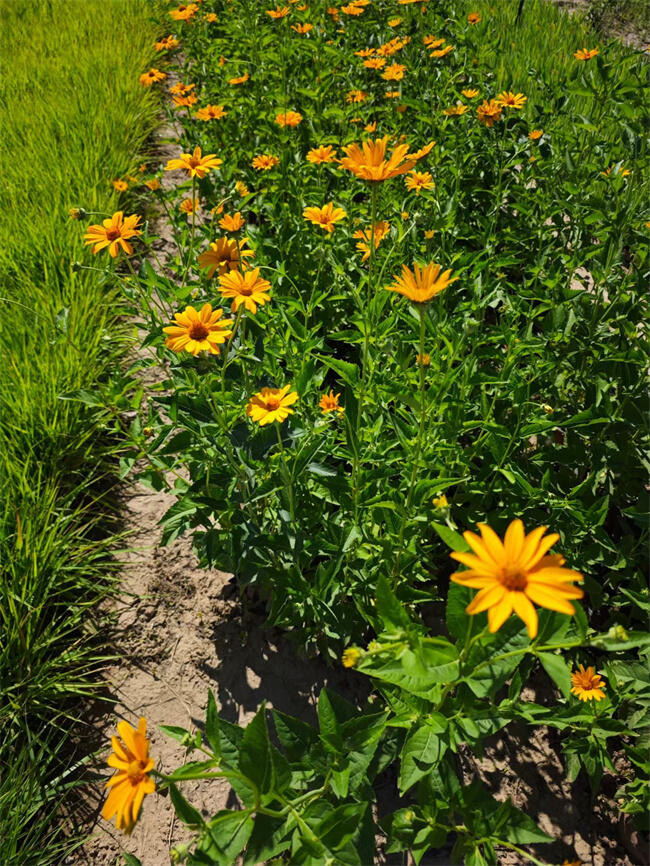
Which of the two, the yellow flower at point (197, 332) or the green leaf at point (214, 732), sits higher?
the yellow flower at point (197, 332)

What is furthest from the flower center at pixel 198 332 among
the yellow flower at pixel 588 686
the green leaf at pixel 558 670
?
the yellow flower at pixel 588 686

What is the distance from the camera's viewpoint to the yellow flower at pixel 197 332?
1121 mm

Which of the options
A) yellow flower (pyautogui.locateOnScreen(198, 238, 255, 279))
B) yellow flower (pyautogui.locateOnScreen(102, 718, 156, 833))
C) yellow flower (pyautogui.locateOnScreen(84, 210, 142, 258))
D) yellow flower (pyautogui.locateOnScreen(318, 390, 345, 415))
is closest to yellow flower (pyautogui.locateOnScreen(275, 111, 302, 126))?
yellow flower (pyautogui.locateOnScreen(84, 210, 142, 258))

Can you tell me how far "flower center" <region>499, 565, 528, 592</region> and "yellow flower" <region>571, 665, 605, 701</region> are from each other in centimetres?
90

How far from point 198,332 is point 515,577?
765 millimetres

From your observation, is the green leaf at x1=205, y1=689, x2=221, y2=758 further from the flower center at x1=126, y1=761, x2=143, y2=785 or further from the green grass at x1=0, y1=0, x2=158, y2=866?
the green grass at x1=0, y1=0, x2=158, y2=866

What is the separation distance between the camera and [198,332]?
1.16 m

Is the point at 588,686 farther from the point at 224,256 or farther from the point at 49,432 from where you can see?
the point at 49,432

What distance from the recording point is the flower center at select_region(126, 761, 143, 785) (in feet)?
2.62

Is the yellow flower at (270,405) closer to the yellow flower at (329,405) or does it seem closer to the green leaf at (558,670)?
the yellow flower at (329,405)

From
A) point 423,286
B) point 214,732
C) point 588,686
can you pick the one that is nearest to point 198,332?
point 423,286

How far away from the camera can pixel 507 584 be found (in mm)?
720

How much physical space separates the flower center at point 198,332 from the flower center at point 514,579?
74cm

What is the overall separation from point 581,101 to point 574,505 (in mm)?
2928
